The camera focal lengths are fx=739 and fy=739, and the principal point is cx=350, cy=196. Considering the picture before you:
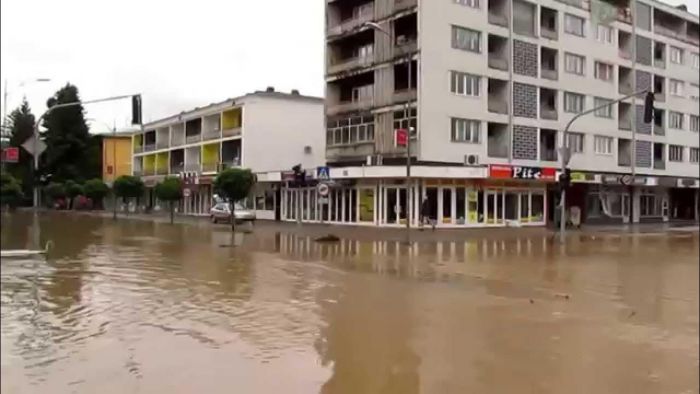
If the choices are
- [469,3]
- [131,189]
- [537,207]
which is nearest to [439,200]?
[537,207]

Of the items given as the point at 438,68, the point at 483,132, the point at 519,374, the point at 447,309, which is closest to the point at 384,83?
the point at 438,68

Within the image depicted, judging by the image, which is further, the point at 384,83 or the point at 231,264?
the point at 384,83

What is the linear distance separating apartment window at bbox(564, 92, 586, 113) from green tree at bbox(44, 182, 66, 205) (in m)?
24.3

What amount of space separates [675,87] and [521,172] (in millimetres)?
11641

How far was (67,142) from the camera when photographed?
3.95 m

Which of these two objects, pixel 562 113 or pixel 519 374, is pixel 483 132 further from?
pixel 519 374

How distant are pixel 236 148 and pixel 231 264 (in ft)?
6.97

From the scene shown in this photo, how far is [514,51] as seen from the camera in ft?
81.4

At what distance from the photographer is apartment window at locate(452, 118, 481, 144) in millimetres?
23391

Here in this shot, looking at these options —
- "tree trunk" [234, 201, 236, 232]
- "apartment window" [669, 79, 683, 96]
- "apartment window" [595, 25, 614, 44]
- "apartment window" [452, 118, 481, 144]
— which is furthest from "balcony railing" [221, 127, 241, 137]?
"apartment window" [669, 79, 683, 96]

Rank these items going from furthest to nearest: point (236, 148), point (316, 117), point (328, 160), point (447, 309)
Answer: point (328, 160)
point (316, 117)
point (236, 148)
point (447, 309)

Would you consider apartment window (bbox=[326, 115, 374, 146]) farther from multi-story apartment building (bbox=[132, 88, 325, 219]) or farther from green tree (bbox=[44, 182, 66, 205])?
green tree (bbox=[44, 182, 66, 205])

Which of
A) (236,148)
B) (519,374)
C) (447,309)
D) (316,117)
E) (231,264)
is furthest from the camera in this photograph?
(316,117)

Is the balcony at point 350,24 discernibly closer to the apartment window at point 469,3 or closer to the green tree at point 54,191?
the apartment window at point 469,3
